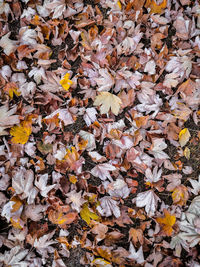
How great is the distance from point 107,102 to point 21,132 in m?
0.66

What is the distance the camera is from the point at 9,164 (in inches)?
64.7

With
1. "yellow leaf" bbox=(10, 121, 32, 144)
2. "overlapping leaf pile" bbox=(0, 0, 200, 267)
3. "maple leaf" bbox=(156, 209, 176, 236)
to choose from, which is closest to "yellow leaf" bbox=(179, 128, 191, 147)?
"overlapping leaf pile" bbox=(0, 0, 200, 267)

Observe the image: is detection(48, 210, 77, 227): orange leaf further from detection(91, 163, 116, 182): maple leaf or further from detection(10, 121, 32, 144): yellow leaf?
detection(10, 121, 32, 144): yellow leaf

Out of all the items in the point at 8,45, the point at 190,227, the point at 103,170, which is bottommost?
the point at 190,227

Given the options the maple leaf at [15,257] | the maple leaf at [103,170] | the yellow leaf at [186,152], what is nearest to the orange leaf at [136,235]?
the maple leaf at [103,170]

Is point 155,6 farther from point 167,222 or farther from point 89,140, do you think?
point 167,222

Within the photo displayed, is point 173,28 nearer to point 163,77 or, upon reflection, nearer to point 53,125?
point 163,77

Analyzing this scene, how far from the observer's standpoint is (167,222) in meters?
1.65

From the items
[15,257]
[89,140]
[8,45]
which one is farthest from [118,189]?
[8,45]

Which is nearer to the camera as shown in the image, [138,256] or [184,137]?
[138,256]

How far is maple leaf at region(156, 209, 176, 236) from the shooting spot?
5.36 feet

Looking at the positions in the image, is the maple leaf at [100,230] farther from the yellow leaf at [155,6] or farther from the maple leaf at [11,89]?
the yellow leaf at [155,6]

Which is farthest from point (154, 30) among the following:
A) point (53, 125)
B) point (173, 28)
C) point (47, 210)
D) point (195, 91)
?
point (47, 210)

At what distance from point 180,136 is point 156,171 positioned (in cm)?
32
